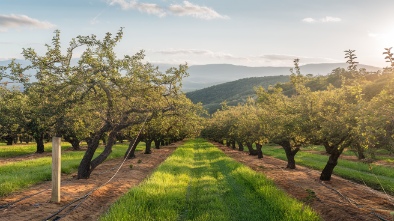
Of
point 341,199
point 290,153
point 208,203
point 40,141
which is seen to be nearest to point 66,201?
point 208,203

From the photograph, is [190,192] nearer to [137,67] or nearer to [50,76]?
[137,67]

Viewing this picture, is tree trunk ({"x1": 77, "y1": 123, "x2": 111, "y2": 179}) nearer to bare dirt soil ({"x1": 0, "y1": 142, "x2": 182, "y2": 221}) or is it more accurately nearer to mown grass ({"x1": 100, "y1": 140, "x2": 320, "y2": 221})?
bare dirt soil ({"x1": 0, "y1": 142, "x2": 182, "y2": 221})

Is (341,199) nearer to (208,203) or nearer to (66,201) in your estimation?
(208,203)

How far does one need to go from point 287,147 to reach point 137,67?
67.7 feet

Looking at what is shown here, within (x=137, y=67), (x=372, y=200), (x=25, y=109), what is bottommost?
(x=372, y=200)

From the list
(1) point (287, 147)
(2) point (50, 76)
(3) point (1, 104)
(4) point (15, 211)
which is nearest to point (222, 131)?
(1) point (287, 147)

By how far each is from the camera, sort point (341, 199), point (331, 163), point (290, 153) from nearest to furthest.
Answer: point (341, 199) < point (331, 163) < point (290, 153)

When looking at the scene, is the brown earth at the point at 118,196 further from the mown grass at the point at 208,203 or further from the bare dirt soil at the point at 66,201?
the mown grass at the point at 208,203

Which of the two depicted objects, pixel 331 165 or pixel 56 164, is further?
pixel 331 165

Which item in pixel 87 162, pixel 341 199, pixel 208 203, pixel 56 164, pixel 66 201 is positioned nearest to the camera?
pixel 56 164

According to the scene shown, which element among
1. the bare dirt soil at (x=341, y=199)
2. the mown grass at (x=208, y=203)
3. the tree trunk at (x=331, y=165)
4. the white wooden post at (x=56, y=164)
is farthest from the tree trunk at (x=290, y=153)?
the white wooden post at (x=56, y=164)

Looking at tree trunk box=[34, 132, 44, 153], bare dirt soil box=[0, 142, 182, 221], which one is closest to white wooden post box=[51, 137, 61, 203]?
bare dirt soil box=[0, 142, 182, 221]

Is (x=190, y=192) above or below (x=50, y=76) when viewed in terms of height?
below

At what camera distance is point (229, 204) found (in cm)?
1600
